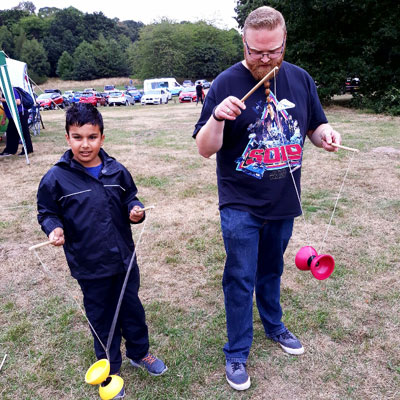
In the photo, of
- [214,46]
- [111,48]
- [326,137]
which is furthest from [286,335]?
[111,48]

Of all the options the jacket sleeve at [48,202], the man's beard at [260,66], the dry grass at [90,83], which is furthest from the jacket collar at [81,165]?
the dry grass at [90,83]

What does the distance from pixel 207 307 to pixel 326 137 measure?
1614mm

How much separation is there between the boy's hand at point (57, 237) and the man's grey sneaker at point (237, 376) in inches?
48.2

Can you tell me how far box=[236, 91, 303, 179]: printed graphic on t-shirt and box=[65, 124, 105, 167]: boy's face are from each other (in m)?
0.76

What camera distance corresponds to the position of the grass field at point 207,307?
221cm

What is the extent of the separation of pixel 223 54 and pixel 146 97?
3474 centimetres

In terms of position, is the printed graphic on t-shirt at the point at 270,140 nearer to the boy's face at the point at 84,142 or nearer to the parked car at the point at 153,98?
the boy's face at the point at 84,142

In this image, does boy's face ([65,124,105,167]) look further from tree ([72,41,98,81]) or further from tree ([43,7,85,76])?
tree ([43,7,85,76])

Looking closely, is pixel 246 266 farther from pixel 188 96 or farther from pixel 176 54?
pixel 176 54

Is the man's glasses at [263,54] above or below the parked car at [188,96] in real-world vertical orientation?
above

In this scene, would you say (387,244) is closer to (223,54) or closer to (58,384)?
(58,384)

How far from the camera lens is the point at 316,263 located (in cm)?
208

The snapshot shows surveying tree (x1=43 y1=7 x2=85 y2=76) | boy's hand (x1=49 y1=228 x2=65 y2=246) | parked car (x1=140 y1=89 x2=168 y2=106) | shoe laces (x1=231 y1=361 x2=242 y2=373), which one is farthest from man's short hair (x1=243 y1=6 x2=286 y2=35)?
tree (x1=43 y1=7 x2=85 y2=76)

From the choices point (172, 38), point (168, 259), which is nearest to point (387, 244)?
point (168, 259)
